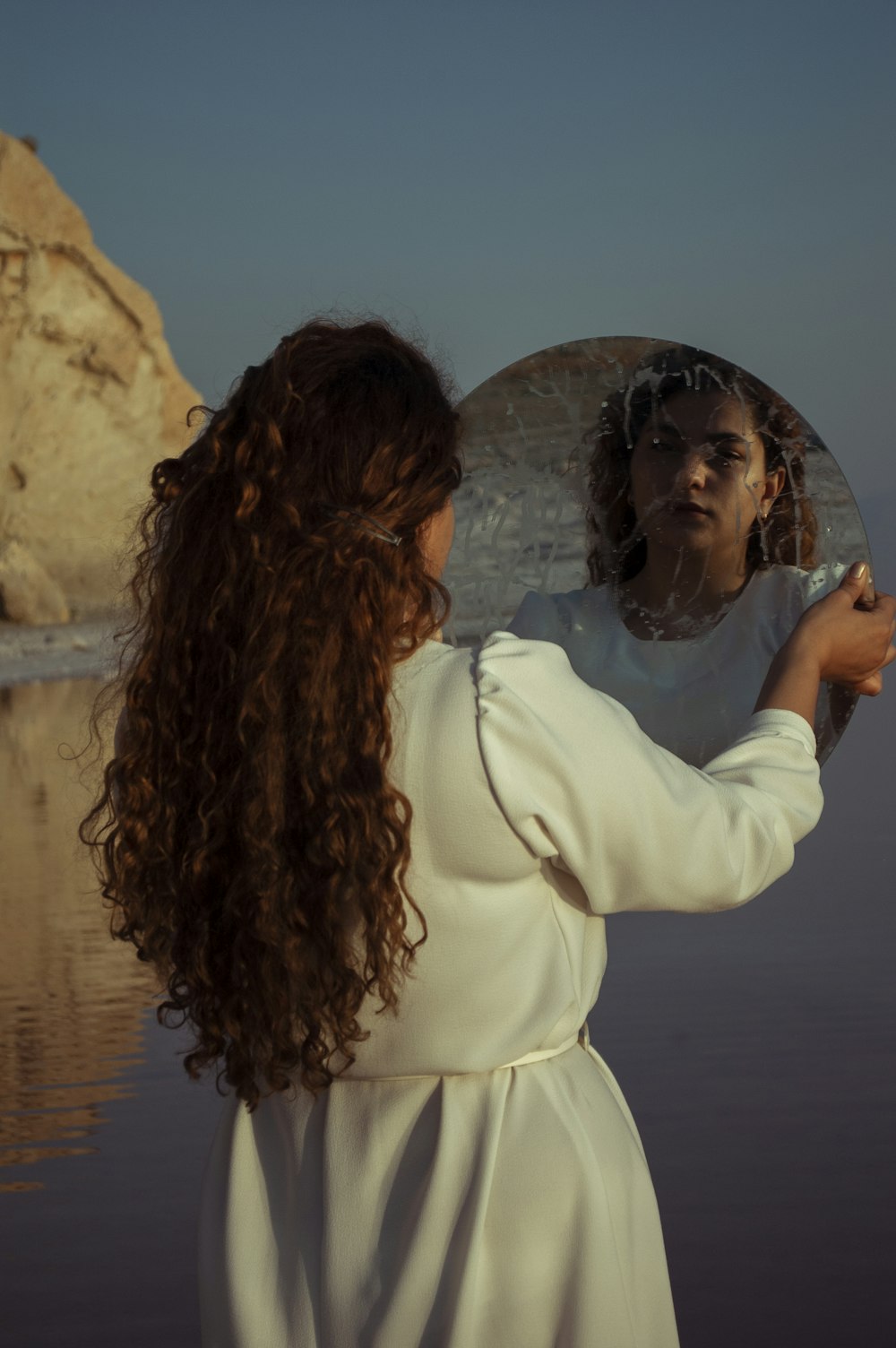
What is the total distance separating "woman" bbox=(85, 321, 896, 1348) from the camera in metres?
1.21

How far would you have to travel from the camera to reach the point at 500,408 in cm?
179

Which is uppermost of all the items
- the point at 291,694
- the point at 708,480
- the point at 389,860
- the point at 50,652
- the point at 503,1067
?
the point at 708,480

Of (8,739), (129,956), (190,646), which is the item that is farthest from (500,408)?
(8,739)

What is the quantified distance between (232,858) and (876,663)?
0.70m

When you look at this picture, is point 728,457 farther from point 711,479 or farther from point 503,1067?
point 503,1067

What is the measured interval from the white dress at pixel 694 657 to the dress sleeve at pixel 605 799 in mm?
393

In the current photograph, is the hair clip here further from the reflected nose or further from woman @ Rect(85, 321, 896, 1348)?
the reflected nose

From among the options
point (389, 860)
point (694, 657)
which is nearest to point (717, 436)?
point (694, 657)

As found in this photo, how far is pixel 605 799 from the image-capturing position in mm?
1201

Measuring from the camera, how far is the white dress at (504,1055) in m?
1.21

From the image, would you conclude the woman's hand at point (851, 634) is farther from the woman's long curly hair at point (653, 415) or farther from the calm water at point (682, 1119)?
the calm water at point (682, 1119)

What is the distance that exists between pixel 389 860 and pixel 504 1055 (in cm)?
21

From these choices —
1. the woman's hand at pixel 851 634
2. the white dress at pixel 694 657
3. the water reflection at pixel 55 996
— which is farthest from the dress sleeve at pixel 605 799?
the water reflection at pixel 55 996

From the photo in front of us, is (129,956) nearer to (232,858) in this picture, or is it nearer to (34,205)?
(232,858)
